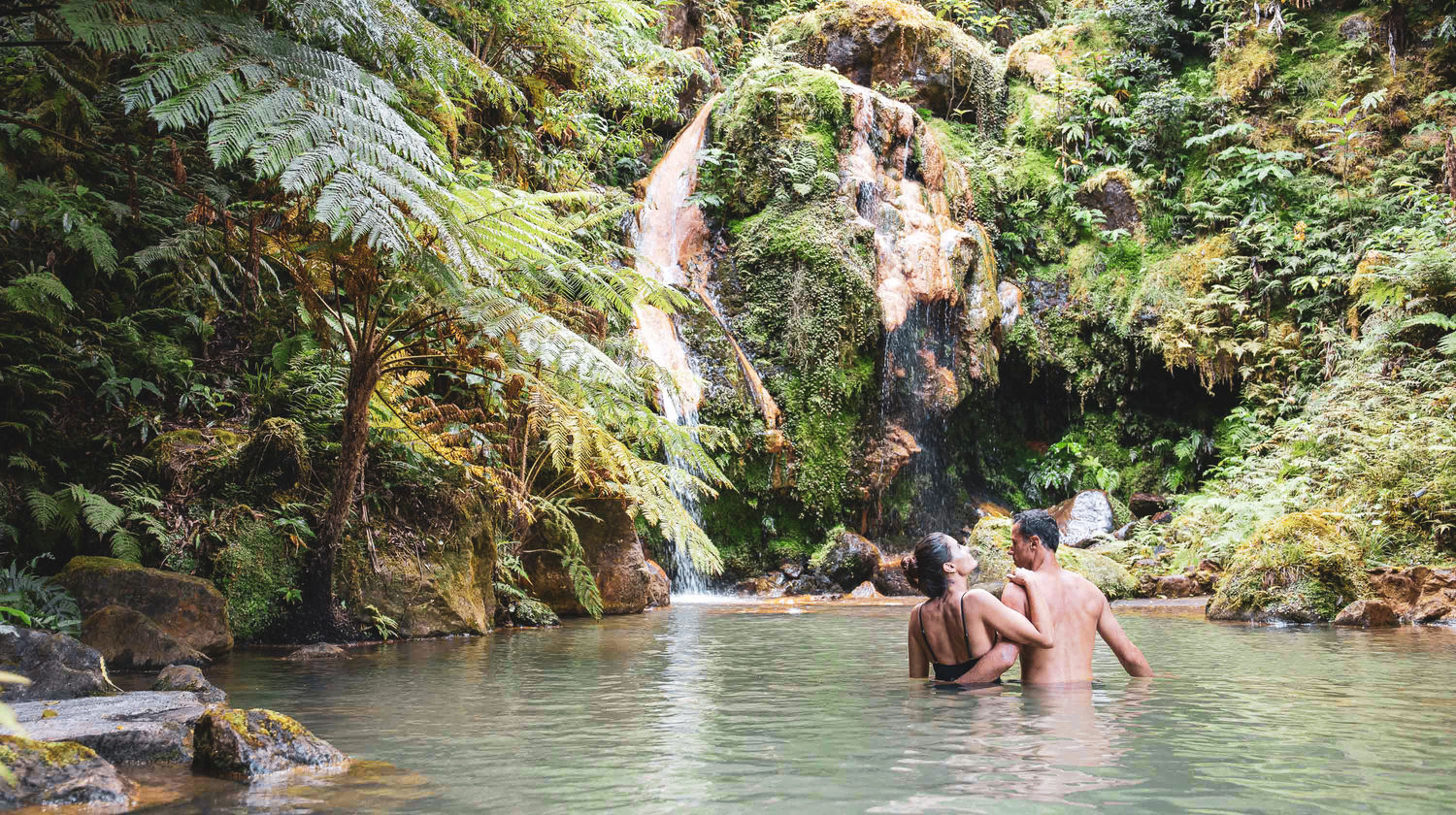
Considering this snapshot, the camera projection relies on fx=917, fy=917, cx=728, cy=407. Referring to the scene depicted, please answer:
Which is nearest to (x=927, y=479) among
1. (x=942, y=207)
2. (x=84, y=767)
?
(x=942, y=207)

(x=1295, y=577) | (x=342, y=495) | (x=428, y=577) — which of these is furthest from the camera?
(x=1295, y=577)

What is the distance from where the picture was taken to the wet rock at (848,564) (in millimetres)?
12000

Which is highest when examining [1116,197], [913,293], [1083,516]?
[1116,197]

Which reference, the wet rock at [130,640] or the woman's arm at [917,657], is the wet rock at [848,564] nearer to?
the woman's arm at [917,657]

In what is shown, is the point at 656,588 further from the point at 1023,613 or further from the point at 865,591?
the point at 1023,613

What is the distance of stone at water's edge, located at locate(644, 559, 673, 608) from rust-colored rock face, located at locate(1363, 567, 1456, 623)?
648cm

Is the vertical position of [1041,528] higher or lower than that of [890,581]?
higher

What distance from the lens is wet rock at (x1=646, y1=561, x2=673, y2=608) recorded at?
9281 mm

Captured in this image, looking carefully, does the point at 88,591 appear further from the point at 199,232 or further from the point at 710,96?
the point at 710,96

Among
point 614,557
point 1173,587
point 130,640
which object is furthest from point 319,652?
point 1173,587

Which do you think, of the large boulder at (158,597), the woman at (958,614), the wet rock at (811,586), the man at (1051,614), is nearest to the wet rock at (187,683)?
the large boulder at (158,597)

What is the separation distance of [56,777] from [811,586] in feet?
33.6

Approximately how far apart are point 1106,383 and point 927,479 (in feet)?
13.0

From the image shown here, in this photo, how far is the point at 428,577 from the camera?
6.57 m
